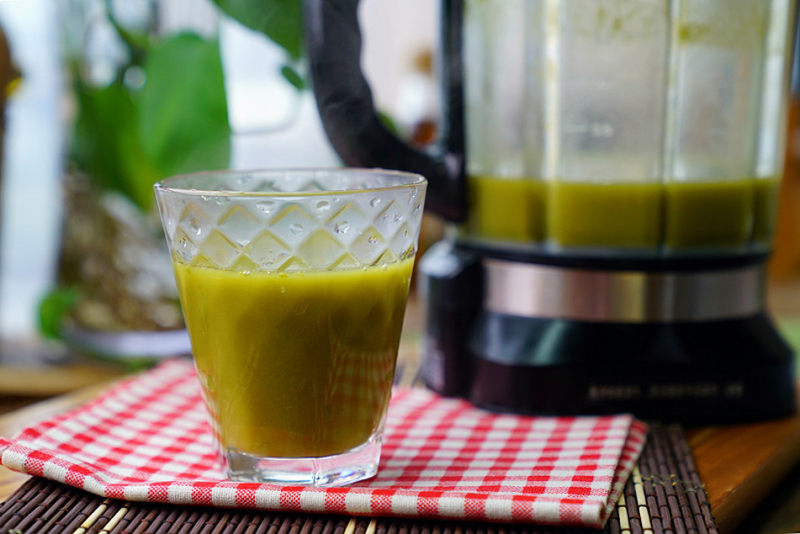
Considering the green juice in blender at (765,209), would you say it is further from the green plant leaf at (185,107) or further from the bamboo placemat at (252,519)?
the green plant leaf at (185,107)

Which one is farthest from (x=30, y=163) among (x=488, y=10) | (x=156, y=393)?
(x=488, y=10)

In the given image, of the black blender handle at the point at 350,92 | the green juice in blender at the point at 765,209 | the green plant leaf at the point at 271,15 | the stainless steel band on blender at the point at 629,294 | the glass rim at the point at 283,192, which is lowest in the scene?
the stainless steel band on blender at the point at 629,294

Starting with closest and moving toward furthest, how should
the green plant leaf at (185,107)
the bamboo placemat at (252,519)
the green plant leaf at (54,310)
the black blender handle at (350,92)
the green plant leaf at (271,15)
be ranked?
the bamboo placemat at (252,519)
the black blender handle at (350,92)
the green plant leaf at (271,15)
the green plant leaf at (185,107)
the green plant leaf at (54,310)

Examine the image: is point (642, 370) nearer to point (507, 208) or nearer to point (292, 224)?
point (507, 208)

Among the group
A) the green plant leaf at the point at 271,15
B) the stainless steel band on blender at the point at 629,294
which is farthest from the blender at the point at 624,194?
the green plant leaf at the point at 271,15

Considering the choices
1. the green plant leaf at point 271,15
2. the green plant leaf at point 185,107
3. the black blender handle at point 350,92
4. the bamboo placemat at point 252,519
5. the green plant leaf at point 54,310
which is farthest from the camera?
the green plant leaf at point 54,310

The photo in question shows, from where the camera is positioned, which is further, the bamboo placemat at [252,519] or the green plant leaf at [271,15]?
the green plant leaf at [271,15]

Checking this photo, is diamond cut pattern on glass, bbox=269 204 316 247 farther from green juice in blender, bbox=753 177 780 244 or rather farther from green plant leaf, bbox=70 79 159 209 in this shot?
green plant leaf, bbox=70 79 159 209
